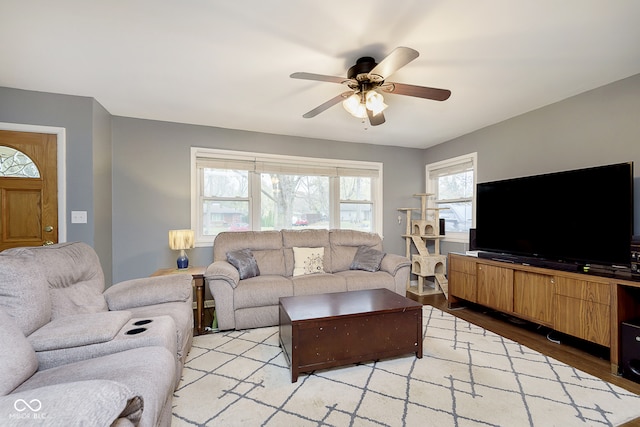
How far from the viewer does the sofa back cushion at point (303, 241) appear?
3717 mm

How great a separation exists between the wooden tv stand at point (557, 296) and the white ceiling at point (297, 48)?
5.80 feet

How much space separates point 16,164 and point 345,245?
12.1 ft

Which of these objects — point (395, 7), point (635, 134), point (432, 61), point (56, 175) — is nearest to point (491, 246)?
point (635, 134)

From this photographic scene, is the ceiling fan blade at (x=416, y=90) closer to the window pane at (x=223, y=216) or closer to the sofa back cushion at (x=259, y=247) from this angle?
the sofa back cushion at (x=259, y=247)

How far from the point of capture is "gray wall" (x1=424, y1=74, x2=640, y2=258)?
2500 millimetres

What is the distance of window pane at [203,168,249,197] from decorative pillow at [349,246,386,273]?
5.99 feet

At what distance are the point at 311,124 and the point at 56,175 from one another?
9.33ft

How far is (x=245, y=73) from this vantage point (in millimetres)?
2473

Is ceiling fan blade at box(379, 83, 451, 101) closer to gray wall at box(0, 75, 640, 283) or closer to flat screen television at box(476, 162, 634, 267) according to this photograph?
flat screen television at box(476, 162, 634, 267)

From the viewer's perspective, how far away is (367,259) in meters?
3.73

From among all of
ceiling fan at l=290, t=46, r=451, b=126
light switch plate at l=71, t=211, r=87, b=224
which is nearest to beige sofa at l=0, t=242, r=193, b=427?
light switch plate at l=71, t=211, r=87, b=224

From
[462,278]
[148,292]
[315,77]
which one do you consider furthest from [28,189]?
[462,278]

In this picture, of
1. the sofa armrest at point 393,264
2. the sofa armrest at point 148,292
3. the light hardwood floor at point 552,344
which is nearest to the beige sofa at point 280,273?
the sofa armrest at point 393,264

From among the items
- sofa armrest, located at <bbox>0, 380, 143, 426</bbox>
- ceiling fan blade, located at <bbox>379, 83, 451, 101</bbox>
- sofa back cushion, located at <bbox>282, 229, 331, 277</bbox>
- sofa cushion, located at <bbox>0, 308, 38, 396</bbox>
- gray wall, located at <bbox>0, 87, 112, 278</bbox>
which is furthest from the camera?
sofa back cushion, located at <bbox>282, 229, 331, 277</bbox>
